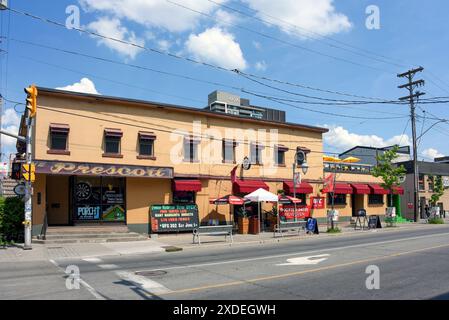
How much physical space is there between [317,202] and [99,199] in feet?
53.4

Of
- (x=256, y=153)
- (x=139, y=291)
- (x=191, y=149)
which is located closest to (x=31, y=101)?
(x=191, y=149)

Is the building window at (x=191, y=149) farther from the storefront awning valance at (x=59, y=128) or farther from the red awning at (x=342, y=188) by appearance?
the red awning at (x=342, y=188)

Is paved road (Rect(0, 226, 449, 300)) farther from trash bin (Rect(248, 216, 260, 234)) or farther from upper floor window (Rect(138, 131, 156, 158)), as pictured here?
upper floor window (Rect(138, 131, 156, 158))

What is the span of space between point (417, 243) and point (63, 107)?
18416mm

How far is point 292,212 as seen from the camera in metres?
28.2

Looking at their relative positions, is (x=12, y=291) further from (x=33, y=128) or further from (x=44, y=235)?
(x=33, y=128)

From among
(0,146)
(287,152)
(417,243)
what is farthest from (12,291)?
(0,146)

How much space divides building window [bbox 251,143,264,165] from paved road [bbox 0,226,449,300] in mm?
11862

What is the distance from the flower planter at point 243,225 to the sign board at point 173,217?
8.51ft

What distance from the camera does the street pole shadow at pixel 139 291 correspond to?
8.29m

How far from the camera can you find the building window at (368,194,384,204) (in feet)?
118

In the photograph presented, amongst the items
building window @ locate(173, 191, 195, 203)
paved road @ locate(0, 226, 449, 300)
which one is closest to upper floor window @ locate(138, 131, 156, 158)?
building window @ locate(173, 191, 195, 203)

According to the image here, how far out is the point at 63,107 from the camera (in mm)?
21031

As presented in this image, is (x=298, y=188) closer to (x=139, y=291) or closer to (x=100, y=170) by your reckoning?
(x=100, y=170)
